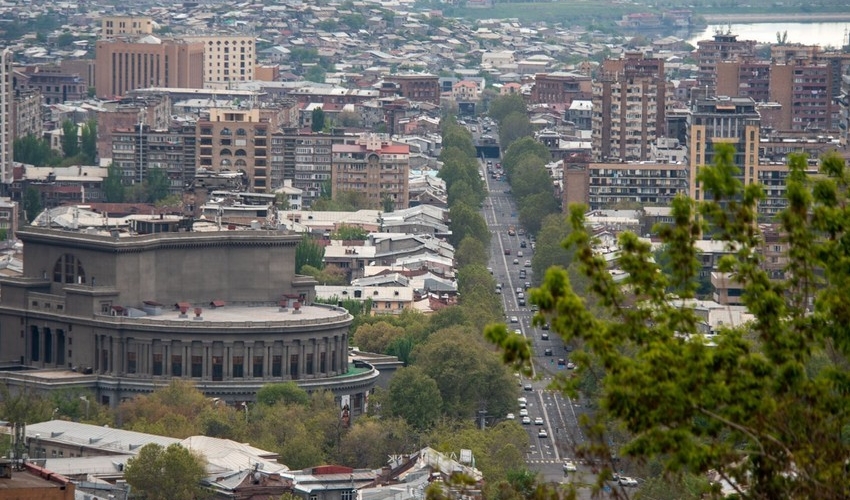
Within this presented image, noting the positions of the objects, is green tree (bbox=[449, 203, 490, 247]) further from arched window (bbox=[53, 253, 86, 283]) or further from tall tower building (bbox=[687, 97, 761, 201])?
arched window (bbox=[53, 253, 86, 283])

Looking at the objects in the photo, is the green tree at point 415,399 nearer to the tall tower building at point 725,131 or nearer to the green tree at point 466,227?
the green tree at point 466,227

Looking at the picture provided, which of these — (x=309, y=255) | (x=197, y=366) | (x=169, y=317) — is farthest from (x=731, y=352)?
(x=309, y=255)

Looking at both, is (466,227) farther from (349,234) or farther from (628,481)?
(628,481)

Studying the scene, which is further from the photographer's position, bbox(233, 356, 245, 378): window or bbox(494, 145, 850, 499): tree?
bbox(233, 356, 245, 378): window

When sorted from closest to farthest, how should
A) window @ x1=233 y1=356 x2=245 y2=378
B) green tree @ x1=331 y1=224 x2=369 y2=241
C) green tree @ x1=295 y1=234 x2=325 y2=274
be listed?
window @ x1=233 y1=356 x2=245 y2=378, green tree @ x1=295 y1=234 x2=325 y2=274, green tree @ x1=331 y1=224 x2=369 y2=241

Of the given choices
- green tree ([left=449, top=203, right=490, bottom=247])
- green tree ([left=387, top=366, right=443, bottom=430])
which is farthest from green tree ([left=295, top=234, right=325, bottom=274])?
green tree ([left=387, top=366, right=443, bottom=430])

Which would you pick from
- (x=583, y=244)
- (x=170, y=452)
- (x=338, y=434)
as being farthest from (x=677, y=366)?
(x=338, y=434)

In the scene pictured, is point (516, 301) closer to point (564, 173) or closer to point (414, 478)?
point (564, 173)
